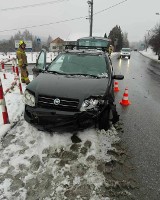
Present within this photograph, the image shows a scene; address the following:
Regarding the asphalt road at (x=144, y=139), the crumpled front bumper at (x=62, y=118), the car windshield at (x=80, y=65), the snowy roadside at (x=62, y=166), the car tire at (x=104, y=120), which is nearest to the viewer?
the snowy roadside at (x=62, y=166)

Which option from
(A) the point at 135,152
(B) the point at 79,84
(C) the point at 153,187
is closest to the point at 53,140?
(B) the point at 79,84

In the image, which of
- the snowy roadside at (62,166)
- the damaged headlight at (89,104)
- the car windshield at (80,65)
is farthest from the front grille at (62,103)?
the car windshield at (80,65)

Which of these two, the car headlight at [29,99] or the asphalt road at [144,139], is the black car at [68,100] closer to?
the car headlight at [29,99]

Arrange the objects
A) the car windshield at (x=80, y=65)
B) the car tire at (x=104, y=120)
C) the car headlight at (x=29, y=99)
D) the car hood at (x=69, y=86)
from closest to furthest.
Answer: the car hood at (x=69, y=86) < the car headlight at (x=29, y=99) < the car tire at (x=104, y=120) < the car windshield at (x=80, y=65)

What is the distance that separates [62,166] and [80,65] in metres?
2.90

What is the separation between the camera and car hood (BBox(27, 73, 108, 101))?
4.33 metres

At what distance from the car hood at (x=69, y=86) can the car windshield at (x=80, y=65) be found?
0.44 meters

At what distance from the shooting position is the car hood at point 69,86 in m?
4.33

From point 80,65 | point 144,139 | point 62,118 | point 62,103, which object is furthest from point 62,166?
point 80,65

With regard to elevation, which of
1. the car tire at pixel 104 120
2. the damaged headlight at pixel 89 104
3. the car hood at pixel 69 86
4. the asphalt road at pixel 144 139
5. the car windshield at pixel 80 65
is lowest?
the asphalt road at pixel 144 139

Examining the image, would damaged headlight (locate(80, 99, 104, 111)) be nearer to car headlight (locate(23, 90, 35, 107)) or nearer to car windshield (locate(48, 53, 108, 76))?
car headlight (locate(23, 90, 35, 107))

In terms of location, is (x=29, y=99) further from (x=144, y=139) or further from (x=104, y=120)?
(x=144, y=139)

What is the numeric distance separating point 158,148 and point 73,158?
6.03 feet

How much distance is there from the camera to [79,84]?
4676mm
